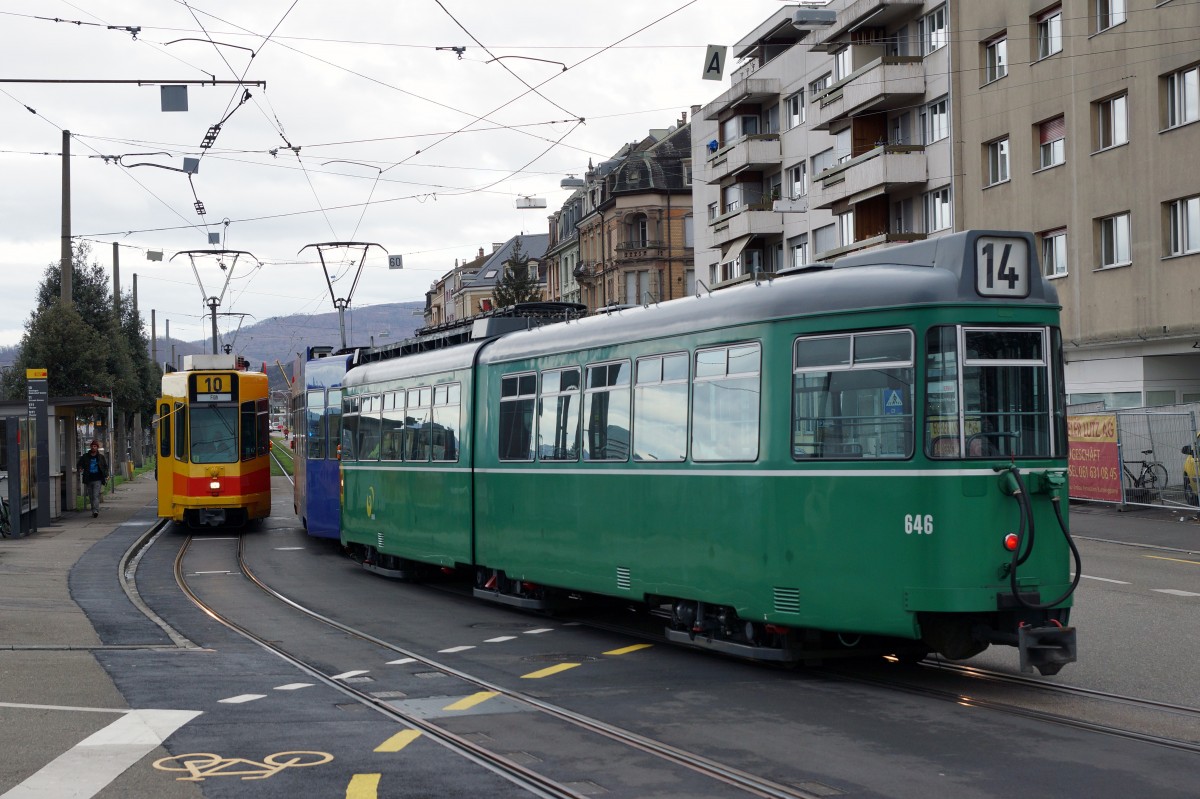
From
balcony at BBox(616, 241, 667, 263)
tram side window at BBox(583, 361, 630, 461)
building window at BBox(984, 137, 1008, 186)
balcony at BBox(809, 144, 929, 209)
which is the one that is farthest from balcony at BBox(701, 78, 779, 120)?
tram side window at BBox(583, 361, 630, 461)

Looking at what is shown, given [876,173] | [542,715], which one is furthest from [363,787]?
[876,173]

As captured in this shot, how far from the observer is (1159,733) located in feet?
28.7

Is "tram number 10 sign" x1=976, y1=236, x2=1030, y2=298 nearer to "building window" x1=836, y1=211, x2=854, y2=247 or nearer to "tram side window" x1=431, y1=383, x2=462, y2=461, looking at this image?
"tram side window" x1=431, y1=383, x2=462, y2=461

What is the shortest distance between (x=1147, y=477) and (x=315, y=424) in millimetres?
15615

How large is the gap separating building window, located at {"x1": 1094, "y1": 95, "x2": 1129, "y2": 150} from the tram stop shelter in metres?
22.9

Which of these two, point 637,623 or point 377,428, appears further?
point 377,428

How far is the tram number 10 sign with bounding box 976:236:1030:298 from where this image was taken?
10.4 meters

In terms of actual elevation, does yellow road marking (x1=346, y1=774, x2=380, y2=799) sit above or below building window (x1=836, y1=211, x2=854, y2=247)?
below

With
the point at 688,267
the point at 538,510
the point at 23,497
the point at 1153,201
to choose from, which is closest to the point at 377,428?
the point at 538,510

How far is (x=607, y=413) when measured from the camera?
13.7 meters

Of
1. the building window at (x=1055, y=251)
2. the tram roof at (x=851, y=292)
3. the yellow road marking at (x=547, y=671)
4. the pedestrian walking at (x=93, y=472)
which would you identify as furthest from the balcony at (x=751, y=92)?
the yellow road marking at (x=547, y=671)

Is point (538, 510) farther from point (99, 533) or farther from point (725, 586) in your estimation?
point (99, 533)

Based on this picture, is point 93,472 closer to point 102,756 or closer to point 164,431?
point 164,431

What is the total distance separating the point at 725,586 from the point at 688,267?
65.7 m
